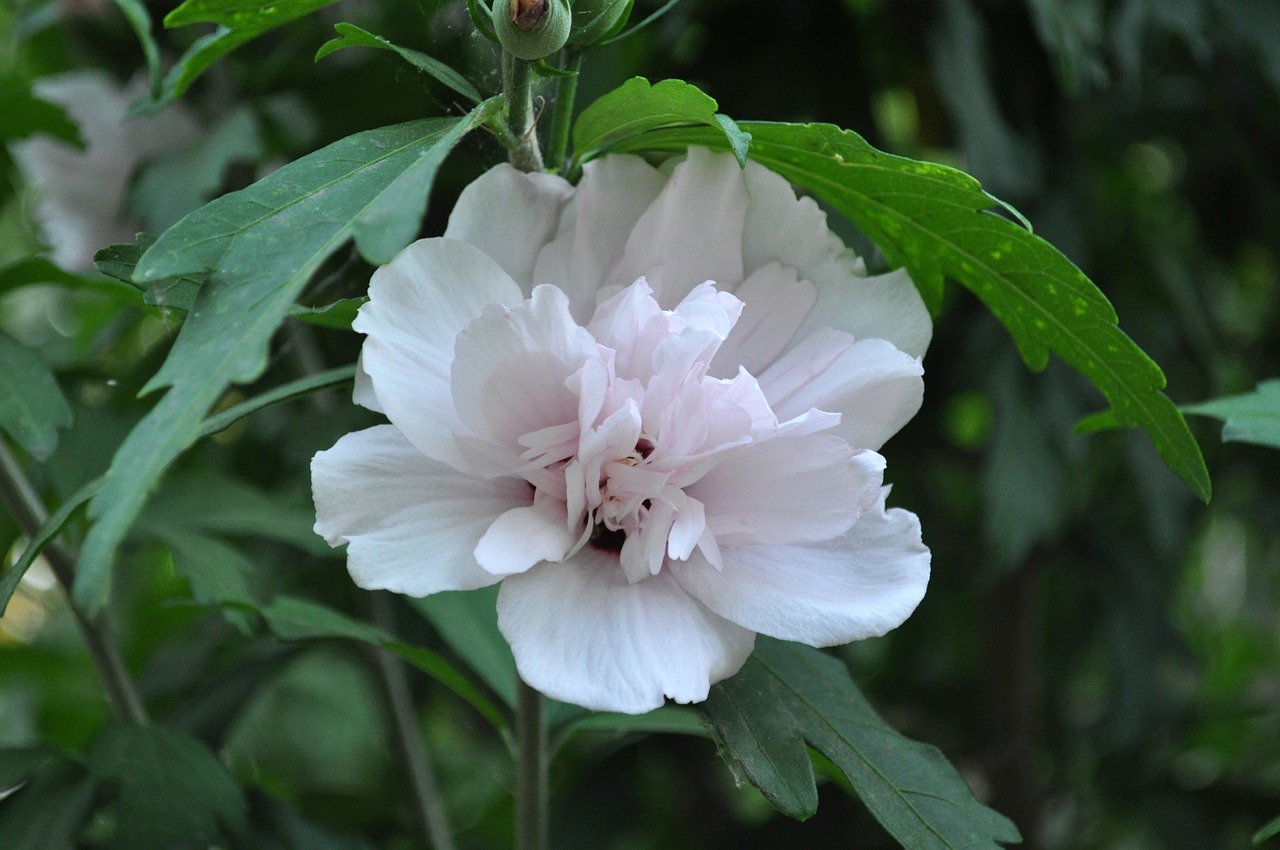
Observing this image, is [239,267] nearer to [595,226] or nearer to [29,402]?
[595,226]

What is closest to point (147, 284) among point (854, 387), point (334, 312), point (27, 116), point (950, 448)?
point (334, 312)

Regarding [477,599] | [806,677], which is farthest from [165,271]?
[477,599]

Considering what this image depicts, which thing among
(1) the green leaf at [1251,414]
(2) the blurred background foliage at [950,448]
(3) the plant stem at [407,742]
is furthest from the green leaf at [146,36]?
(1) the green leaf at [1251,414]

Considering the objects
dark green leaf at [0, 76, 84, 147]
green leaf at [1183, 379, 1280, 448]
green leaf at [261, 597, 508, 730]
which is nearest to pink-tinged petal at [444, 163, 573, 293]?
green leaf at [261, 597, 508, 730]

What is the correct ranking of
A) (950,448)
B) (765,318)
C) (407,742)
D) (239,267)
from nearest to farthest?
(239,267) < (765,318) < (407,742) < (950,448)

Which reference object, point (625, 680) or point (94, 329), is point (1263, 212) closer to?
point (625, 680)

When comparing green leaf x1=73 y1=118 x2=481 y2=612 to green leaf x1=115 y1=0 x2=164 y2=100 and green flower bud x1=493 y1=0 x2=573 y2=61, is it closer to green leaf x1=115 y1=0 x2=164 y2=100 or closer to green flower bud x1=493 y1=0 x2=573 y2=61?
green flower bud x1=493 y1=0 x2=573 y2=61
